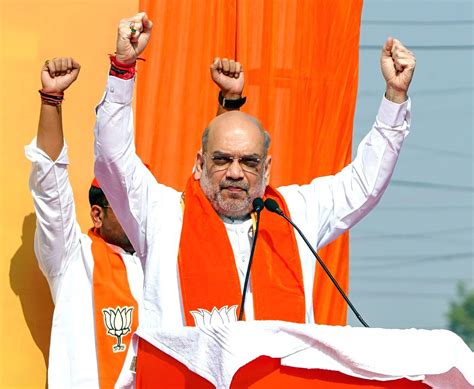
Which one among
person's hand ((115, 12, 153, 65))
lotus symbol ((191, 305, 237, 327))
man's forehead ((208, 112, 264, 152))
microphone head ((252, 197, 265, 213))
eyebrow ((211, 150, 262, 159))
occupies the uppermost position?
person's hand ((115, 12, 153, 65))

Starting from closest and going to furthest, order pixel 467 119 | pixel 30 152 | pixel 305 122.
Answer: pixel 30 152 < pixel 305 122 < pixel 467 119

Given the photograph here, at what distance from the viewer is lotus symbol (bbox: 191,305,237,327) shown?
12.7ft

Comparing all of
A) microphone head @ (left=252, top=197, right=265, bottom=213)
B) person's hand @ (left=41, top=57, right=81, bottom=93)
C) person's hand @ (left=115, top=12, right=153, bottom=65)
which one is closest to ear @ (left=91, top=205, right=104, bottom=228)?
person's hand @ (left=41, top=57, right=81, bottom=93)

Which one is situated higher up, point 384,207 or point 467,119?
point 467,119

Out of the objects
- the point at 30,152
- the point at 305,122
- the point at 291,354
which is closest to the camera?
the point at 291,354

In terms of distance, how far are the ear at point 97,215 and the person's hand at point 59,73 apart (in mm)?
733

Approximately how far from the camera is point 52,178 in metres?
4.52

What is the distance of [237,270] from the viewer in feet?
13.0

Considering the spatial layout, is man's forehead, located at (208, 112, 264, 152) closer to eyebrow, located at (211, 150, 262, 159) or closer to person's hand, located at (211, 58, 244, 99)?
eyebrow, located at (211, 150, 262, 159)

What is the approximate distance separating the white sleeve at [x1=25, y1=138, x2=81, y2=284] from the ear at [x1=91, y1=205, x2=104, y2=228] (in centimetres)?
11

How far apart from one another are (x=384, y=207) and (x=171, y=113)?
1.41m

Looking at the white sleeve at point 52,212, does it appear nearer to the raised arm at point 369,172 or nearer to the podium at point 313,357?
the raised arm at point 369,172

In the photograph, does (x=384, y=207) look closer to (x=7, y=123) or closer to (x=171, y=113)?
(x=171, y=113)

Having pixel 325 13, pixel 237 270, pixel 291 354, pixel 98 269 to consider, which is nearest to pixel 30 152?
pixel 98 269
